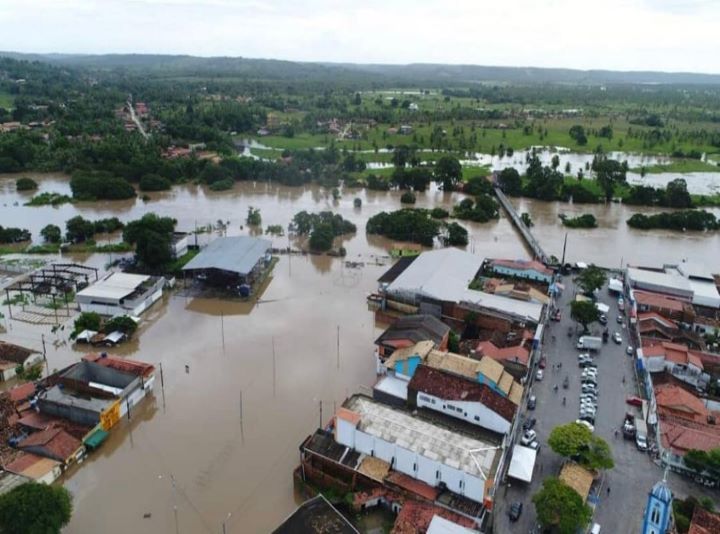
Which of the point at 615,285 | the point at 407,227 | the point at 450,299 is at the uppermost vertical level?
the point at 450,299

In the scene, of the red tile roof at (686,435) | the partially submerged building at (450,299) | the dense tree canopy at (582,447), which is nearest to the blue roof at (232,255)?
the partially submerged building at (450,299)

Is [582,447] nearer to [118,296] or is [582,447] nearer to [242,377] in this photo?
[242,377]

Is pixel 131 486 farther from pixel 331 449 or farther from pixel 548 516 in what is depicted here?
pixel 548 516

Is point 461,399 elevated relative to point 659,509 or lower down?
lower down

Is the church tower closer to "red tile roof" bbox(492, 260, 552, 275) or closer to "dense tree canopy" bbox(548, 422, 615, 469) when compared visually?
"dense tree canopy" bbox(548, 422, 615, 469)

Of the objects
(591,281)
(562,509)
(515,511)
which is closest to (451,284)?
(591,281)

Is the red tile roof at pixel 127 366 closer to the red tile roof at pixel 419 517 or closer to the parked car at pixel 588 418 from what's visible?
the red tile roof at pixel 419 517

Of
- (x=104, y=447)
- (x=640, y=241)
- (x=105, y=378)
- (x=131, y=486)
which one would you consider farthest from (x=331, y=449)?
(x=640, y=241)
